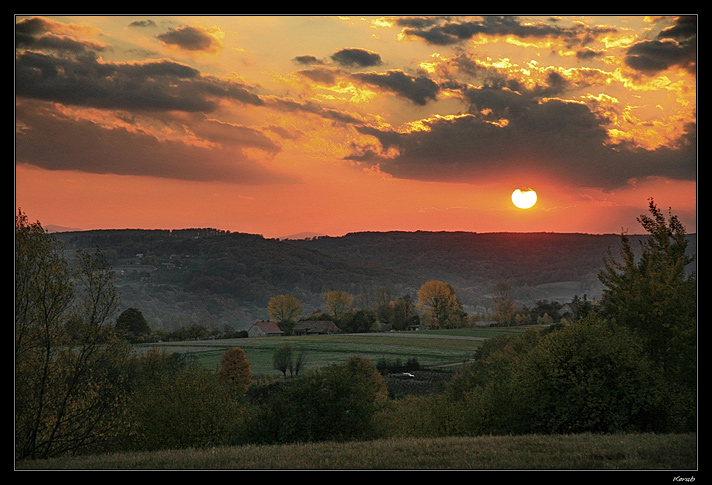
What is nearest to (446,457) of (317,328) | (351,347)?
(351,347)

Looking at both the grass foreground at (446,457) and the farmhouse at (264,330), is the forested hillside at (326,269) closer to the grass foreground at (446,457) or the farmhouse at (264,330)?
the farmhouse at (264,330)

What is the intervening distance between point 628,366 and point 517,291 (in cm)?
10061

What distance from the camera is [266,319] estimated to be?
384 feet

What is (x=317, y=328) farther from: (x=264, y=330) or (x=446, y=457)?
(x=446, y=457)

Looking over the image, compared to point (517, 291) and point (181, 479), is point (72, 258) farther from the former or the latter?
point (517, 291)

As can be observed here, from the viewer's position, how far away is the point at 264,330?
110 m

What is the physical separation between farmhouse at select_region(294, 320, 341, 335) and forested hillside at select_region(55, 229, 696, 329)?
37.2 ft

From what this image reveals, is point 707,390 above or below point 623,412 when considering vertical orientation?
above

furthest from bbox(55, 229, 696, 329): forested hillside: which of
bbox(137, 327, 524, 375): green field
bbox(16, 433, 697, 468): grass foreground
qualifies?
bbox(16, 433, 697, 468): grass foreground

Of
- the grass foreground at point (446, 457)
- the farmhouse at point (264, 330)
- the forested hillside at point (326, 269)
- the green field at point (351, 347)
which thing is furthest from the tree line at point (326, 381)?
the farmhouse at point (264, 330)

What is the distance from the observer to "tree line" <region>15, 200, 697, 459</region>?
21.0 meters

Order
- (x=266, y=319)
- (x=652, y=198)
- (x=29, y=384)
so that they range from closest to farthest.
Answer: (x=29, y=384) → (x=652, y=198) → (x=266, y=319)

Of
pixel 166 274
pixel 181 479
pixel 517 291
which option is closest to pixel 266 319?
pixel 166 274

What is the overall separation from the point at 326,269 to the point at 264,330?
2256 centimetres
